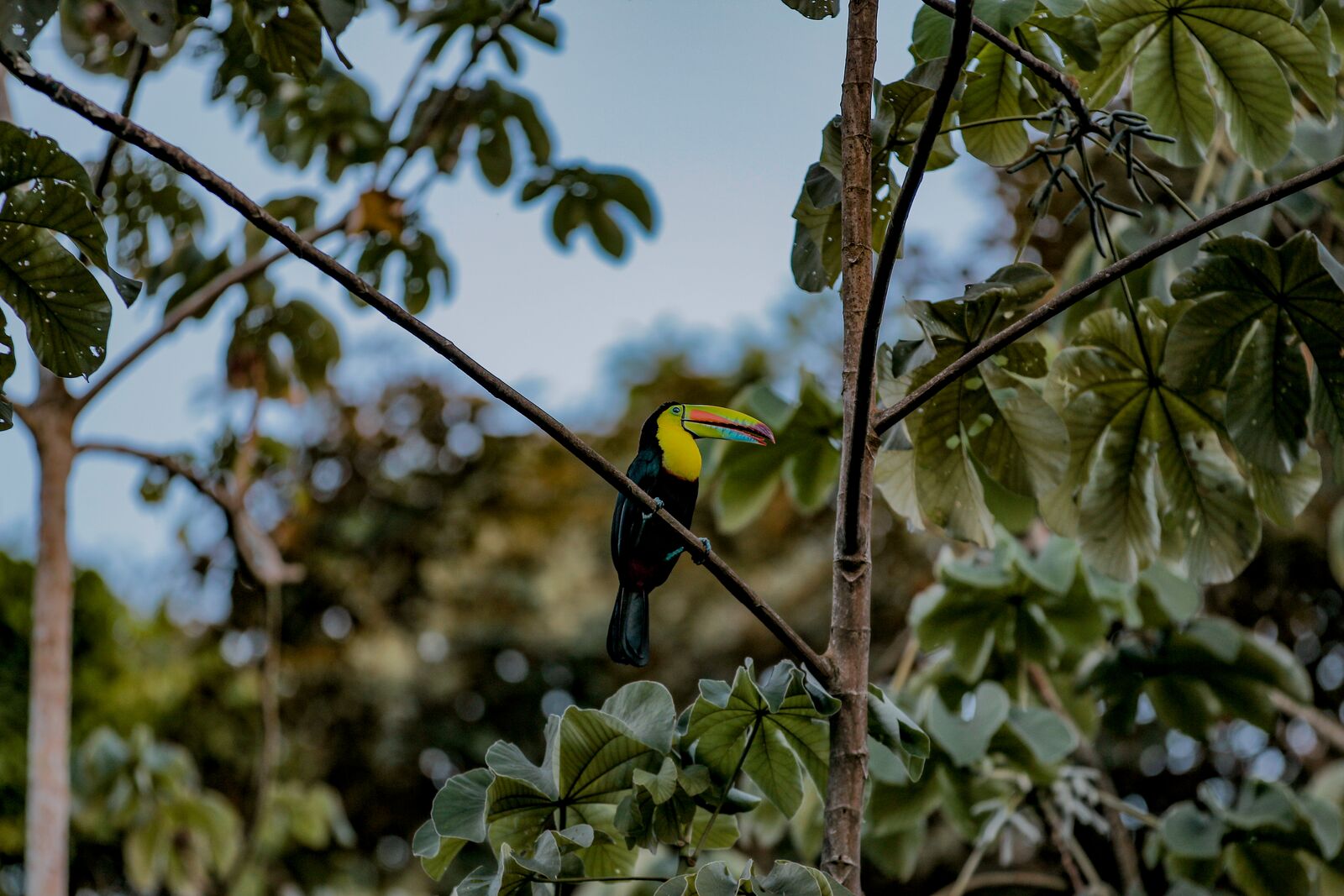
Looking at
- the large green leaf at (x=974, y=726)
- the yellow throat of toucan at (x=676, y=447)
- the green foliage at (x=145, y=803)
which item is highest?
the yellow throat of toucan at (x=676, y=447)

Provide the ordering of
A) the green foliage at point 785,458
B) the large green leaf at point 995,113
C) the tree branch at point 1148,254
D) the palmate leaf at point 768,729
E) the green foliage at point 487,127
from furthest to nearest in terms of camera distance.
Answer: the green foliage at point 487,127, the green foliage at point 785,458, the large green leaf at point 995,113, the palmate leaf at point 768,729, the tree branch at point 1148,254

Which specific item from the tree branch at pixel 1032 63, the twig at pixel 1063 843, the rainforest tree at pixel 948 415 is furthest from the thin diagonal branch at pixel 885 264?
the twig at pixel 1063 843

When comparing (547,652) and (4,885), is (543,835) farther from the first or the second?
(547,652)

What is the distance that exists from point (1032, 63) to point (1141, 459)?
79cm

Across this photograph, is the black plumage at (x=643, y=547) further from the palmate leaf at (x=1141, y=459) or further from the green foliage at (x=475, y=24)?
the green foliage at (x=475, y=24)

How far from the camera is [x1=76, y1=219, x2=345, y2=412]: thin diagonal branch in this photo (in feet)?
7.02

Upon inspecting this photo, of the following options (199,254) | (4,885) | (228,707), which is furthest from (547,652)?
(199,254)

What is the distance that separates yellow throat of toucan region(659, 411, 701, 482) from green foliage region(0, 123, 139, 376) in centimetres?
74

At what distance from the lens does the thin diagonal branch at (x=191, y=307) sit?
7.02 feet

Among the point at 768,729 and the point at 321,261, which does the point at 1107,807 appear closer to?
the point at 768,729

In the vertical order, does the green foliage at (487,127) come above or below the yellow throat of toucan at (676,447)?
above

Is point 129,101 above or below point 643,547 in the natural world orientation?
above

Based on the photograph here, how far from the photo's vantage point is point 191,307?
230cm

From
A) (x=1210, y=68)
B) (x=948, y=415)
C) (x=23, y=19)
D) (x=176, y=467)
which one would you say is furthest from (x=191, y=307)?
(x=1210, y=68)
